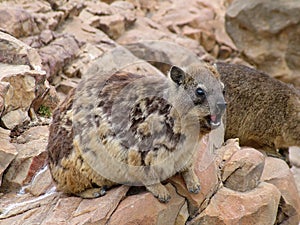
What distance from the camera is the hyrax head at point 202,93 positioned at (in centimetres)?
545

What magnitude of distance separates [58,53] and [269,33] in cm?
646

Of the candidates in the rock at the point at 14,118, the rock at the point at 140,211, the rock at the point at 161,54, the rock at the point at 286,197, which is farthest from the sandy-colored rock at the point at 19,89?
the rock at the point at 161,54

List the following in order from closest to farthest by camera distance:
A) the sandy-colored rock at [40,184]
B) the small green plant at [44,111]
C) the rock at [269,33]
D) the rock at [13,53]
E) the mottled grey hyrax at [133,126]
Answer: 1. the mottled grey hyrax at [133,126]
2. the sandy-colored rock at [40,184]
3. the rock at [13,53]
4. the small green plant at [44,111]
5. the rock at [269,33]

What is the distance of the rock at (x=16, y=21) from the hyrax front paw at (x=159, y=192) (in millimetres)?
4677

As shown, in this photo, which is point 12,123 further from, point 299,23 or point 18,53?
point 299,23

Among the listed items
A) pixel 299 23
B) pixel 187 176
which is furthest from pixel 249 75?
pixel 299 23

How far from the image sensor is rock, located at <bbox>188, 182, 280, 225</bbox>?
254 inches

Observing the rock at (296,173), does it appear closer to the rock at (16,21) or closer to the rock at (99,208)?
the rock at (99,208)

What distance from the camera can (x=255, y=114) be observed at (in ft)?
30.1

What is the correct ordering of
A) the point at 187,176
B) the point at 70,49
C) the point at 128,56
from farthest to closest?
the point at 128,56, the point at 70,49, the point at 187,176

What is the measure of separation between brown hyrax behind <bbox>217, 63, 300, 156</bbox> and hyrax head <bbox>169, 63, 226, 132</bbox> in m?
3.40

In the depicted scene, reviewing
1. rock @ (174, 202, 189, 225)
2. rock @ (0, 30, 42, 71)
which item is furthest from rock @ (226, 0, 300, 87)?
rock @ (174, 202, 189, 225)

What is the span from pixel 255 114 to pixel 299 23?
5959 mm

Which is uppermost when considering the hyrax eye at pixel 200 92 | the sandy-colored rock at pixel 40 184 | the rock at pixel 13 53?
the hyrax eye at pixel 200 92
